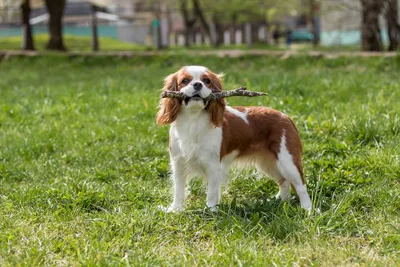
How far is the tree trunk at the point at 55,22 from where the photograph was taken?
2048 cm

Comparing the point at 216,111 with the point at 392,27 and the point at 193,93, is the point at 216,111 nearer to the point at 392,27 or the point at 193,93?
the point at 193,93

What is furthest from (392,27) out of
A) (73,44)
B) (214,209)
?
(73,44)

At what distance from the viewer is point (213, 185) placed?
445 centimetres

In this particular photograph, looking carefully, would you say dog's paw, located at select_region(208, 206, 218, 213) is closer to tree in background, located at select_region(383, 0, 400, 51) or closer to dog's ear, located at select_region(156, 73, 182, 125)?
dog's ear, located at select_region(156, 73, 182, 125)

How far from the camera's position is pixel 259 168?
4895mm

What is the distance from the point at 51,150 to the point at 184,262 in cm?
340

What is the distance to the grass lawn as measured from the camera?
3666 mm

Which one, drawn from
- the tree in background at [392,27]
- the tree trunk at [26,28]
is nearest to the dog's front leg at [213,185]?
the tree in background at [392,27]

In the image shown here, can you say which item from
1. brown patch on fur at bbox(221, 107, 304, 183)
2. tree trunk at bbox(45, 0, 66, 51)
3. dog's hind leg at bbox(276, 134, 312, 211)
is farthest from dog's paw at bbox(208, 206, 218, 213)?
tree trunk at bbox(45, 0, 66, 51)

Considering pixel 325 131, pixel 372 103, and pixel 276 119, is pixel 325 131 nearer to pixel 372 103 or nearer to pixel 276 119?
pixel 372 103

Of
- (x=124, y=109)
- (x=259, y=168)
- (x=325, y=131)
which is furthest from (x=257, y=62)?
(x=259, y=168)

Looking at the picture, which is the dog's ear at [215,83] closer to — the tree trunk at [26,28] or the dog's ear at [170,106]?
the dog's ear at [170,106]

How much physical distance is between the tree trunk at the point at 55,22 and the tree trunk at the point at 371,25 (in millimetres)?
10968

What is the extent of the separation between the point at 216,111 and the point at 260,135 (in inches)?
19.9
